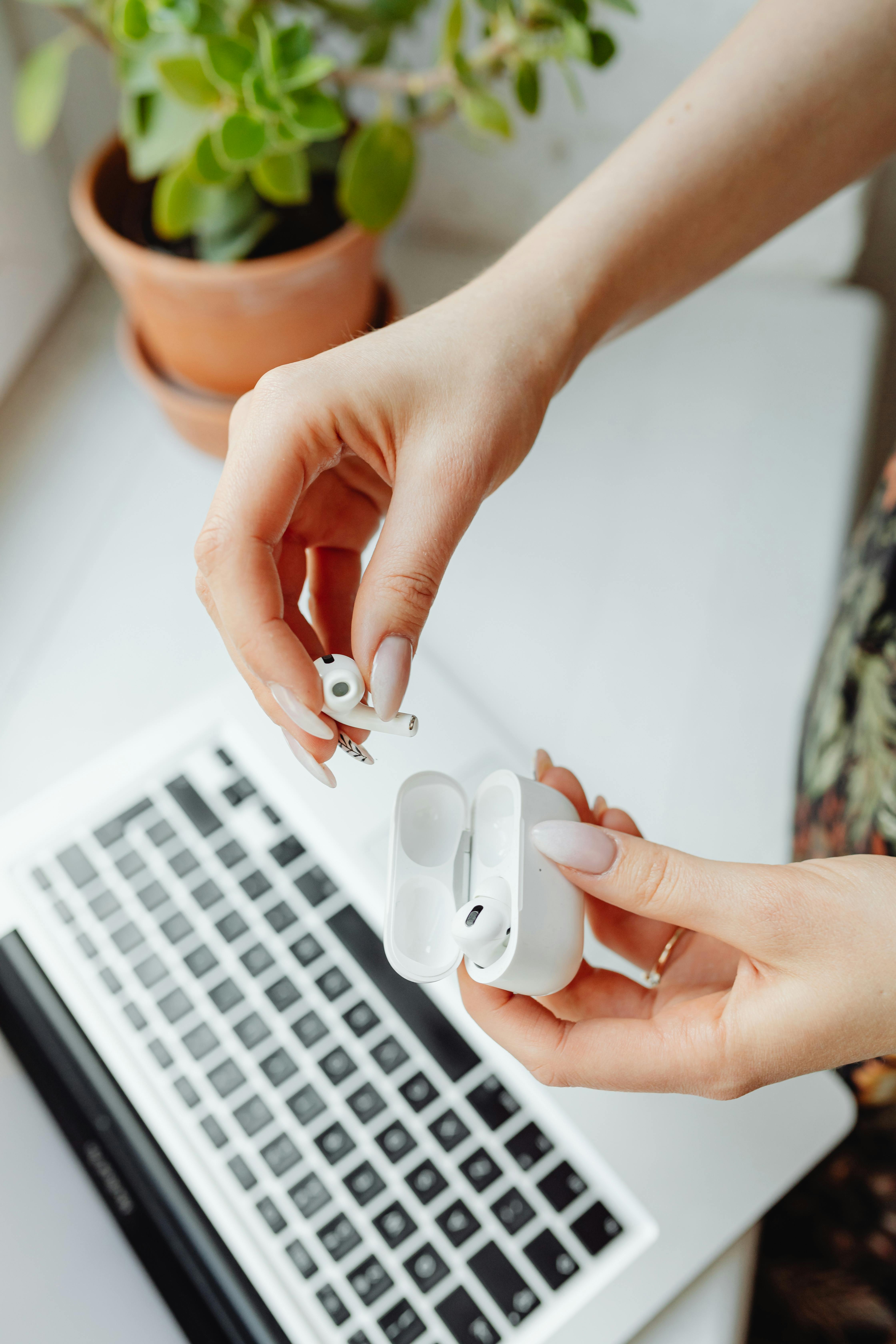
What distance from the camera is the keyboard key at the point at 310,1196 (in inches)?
Result: 14.1

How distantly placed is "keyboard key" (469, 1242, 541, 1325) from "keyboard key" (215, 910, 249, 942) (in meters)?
0.15

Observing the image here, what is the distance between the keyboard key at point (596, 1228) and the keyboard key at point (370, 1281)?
71 millimetres

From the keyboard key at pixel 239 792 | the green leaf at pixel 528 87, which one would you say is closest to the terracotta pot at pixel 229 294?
the green leaf at pixel 528 87

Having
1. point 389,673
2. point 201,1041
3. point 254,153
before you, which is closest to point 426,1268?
point 201,1041

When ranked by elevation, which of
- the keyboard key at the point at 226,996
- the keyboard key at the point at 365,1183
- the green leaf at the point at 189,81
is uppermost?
the green leaf at the point at 189,81

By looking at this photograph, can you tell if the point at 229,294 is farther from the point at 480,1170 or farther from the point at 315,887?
the point at 480,1170

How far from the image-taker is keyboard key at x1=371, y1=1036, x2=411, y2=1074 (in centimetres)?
38

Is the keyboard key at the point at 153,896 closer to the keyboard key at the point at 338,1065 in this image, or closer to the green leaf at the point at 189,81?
the keyboard key at the point at 338,1065

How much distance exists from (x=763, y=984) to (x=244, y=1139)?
0.67 feet

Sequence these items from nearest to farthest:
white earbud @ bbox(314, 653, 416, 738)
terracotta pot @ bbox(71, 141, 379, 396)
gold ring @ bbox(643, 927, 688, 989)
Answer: white earbud @ bbox(314, 653, 416, 738) < gold ring @ bbox(643, 927, 688, 989) < terracotta pot @ bbox(71, 141, 379, 396)

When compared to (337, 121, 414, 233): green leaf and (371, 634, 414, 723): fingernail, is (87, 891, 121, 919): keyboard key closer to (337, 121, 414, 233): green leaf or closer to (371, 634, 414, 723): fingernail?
(371, 634, 414, 723): fingernail

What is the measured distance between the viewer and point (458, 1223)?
0.36 meters

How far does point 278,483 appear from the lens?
32 centimetres

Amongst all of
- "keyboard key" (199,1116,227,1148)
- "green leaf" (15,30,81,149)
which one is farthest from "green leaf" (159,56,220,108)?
"keyboard key" (199,1116,227,1148)
